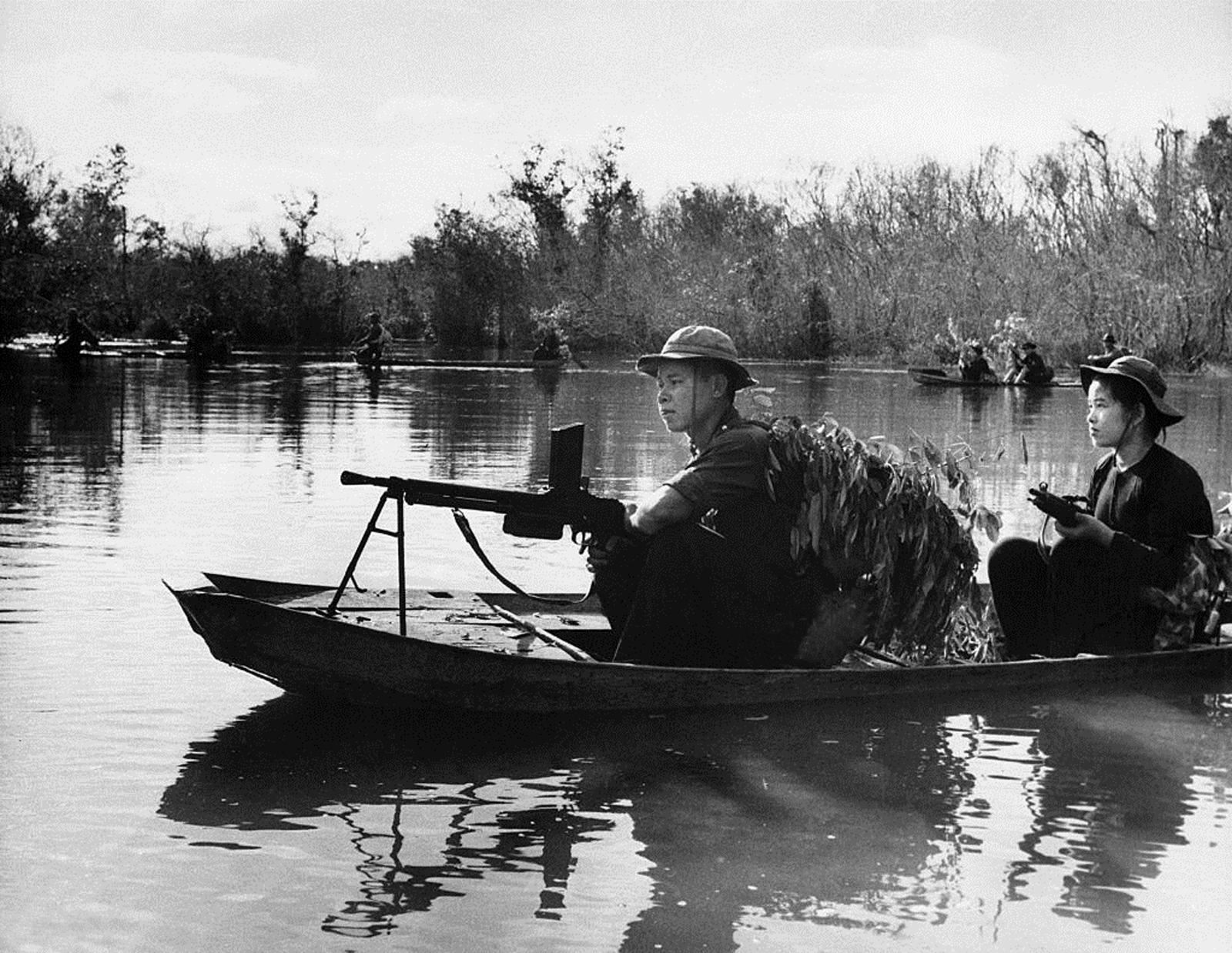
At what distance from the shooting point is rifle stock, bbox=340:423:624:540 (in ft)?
21.6

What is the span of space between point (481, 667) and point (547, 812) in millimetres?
919

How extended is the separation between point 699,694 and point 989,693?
1.44 meters

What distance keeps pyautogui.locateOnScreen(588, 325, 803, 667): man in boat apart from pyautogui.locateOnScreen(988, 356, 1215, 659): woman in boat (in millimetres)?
1279

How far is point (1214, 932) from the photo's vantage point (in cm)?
482

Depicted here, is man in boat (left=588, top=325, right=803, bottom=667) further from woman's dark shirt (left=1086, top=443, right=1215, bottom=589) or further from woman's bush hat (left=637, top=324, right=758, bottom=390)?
woman's dark shirt (left=1086, top=443, right=1215, bottom=589)

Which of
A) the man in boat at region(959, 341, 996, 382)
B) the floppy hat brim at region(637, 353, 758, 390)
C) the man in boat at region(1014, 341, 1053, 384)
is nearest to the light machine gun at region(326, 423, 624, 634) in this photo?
the floppy hat brim at region(637, 353, 758, 390)

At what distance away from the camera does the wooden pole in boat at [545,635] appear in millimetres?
6945

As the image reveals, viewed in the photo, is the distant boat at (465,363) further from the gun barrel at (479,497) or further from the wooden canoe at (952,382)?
the gun barrel at (479,497)

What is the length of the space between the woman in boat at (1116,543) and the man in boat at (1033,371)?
24.9m

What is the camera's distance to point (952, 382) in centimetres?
3144

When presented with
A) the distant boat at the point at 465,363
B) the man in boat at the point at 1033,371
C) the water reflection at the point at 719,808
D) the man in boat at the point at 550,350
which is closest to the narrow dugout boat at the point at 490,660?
the water reflection at the point at 719,808

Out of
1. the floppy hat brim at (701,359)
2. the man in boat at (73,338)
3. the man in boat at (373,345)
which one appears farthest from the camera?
the man in boat at (73,338)

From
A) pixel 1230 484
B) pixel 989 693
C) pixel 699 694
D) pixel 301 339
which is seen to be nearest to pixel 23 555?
pixel 699 694

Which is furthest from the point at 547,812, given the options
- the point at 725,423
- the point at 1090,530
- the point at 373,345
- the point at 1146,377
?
the point at 373,345
